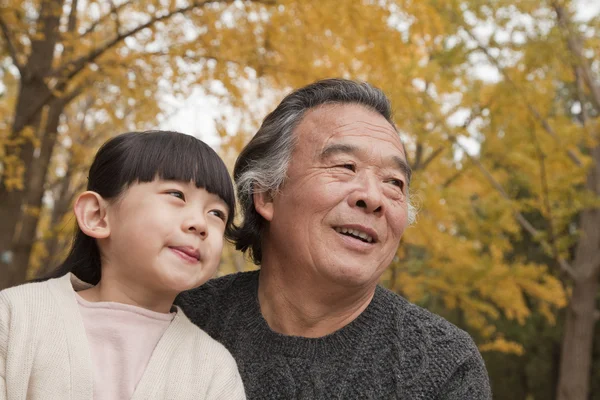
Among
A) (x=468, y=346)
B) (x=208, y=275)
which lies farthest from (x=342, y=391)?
(x=208, y=275)

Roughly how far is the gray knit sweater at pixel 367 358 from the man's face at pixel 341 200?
202mm

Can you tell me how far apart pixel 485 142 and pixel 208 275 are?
22.7 ft

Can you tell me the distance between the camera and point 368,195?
7.52 feet

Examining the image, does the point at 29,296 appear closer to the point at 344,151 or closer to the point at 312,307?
the point at 312,307

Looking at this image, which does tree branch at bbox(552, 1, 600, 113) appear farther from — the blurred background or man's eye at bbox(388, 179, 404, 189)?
man's eye at bbox(388, 179, 404, 189)

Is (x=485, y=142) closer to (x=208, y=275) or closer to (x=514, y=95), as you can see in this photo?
(x=514, y=95)

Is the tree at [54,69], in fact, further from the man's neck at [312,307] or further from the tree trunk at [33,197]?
the man's neck at [312,307]

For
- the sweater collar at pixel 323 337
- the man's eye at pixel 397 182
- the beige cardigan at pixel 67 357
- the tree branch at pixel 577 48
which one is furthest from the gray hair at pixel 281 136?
the tree branch at pixel 577 48

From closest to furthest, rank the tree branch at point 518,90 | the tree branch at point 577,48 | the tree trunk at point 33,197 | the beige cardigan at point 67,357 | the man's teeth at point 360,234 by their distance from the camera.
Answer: the beige cardigan at point 67,357 < the man's teeth at point 360,234 < the tree trunk at point 33,197 < the tree branch at point 577,48 < the tree branch at point 518,90

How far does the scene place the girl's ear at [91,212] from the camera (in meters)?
2.01

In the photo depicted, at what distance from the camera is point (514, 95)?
719 centimetres

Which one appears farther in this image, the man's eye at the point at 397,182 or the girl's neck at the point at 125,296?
the man's eye at the point at 397,182

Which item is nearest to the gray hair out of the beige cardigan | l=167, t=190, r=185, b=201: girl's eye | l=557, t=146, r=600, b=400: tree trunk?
l=167, t=190, r=185, b=201: girl's eye

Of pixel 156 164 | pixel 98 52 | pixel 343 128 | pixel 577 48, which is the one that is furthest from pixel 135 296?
pixel 577 48
